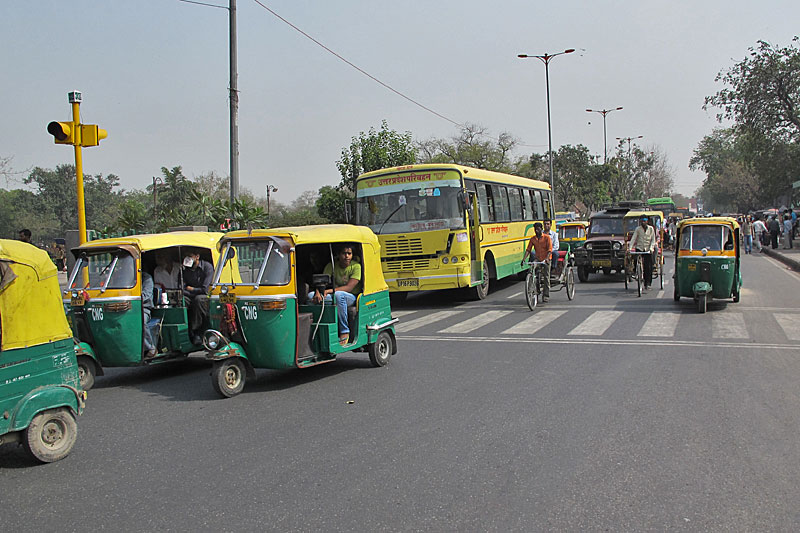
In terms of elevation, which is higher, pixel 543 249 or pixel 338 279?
pixel 543 249

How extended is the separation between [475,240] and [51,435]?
Result: 12.2m

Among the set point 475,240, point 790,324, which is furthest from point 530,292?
point 790,324

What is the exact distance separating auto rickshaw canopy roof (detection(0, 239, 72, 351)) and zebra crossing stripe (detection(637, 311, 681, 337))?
865 cm

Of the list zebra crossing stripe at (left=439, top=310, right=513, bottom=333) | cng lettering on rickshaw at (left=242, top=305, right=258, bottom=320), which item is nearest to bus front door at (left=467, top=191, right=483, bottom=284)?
zebra crossing stripe at (left=439, top=310, right=513, bottom=333)

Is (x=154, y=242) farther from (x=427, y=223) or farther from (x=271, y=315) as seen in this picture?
(x=427, y=223)

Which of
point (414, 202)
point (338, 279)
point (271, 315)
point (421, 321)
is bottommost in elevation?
point (421, 321)

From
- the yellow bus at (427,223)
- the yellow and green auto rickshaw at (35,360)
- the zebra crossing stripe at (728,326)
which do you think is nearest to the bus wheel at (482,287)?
the yellow bus at (427,223)

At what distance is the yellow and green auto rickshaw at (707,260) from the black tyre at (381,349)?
7.15 meters

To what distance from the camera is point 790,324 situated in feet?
39.1

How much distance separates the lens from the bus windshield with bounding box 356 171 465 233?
15922mm

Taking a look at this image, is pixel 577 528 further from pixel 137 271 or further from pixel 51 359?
pixel 137 271

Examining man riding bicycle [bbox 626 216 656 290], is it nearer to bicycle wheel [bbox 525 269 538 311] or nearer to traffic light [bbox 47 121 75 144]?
bicycle wheel [bbox 525 269 538 311]

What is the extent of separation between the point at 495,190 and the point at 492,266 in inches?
83.7

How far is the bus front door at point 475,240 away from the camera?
1641 centimetres
